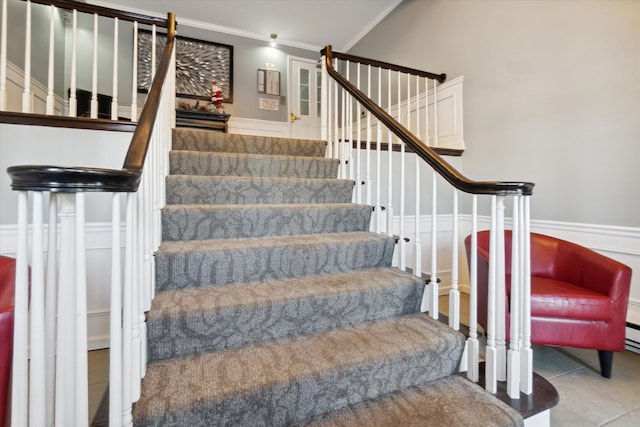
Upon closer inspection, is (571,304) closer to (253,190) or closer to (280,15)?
(253,190)

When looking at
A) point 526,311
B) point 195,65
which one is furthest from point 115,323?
point 195,65

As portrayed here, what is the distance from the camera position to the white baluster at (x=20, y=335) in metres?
0.64

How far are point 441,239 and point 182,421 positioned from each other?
278 cm

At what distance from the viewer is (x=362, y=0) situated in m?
4.30

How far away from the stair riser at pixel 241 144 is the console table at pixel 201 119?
1.71 meters

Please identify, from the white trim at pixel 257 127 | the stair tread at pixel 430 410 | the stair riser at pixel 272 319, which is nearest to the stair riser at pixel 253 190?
the stair riser at pixel 272 319

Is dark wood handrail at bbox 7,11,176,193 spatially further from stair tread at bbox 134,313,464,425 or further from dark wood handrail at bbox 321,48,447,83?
dark wood handrail at bbox 321,48,447,83

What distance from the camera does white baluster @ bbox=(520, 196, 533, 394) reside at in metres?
1.31

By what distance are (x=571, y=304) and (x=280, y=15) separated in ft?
16.0

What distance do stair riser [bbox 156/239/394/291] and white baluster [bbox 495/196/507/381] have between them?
2.30 ft

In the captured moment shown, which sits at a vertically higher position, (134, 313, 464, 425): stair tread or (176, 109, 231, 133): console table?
(176, 109, 231, 133): console table

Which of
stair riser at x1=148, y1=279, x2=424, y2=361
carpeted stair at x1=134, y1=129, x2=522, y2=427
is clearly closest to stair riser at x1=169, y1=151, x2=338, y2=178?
carpeted stair at x1=134, y1=129, x2=522, y2=427

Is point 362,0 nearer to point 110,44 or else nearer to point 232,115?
point 232,115

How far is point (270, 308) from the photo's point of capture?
4.54 ft
